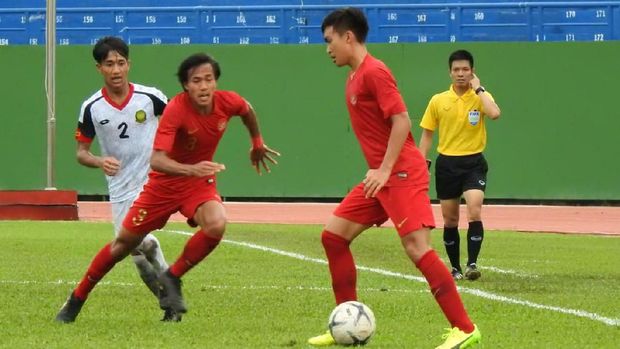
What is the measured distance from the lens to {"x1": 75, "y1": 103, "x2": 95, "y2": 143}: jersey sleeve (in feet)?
32.7

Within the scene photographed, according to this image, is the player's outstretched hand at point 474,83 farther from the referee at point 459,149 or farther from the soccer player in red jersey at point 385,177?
the soccer player in red jersey at point 385,177

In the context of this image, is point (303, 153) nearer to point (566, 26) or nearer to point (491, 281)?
point (566, 26)

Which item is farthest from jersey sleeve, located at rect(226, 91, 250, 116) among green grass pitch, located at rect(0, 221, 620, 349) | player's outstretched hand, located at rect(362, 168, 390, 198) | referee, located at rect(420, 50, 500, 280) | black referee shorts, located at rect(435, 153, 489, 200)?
black referee shorts, located at rect(435, 153, 489, 200)

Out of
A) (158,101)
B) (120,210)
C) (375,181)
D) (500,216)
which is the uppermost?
(158,101)

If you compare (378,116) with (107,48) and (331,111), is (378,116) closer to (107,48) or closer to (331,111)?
(107,48)

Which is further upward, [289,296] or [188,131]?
[188,131]

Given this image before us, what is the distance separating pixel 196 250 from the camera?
9117 mm

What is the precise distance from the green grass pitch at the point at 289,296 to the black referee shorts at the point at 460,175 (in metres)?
0.92

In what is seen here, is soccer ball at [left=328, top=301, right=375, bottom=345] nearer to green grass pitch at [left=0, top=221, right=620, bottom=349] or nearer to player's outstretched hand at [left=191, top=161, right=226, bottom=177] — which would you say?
green grass pitch at [left=0, top=221, right=620, bottom=349]

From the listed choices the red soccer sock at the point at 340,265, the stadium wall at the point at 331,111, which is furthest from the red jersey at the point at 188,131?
the stadium wall at the point at 331,111

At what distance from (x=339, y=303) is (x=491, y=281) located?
176 inches

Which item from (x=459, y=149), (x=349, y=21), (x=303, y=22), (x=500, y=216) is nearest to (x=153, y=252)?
(x=349, y=21)

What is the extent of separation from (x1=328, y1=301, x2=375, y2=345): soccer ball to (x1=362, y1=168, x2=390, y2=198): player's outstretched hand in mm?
736

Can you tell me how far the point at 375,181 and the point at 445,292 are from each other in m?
0.76
